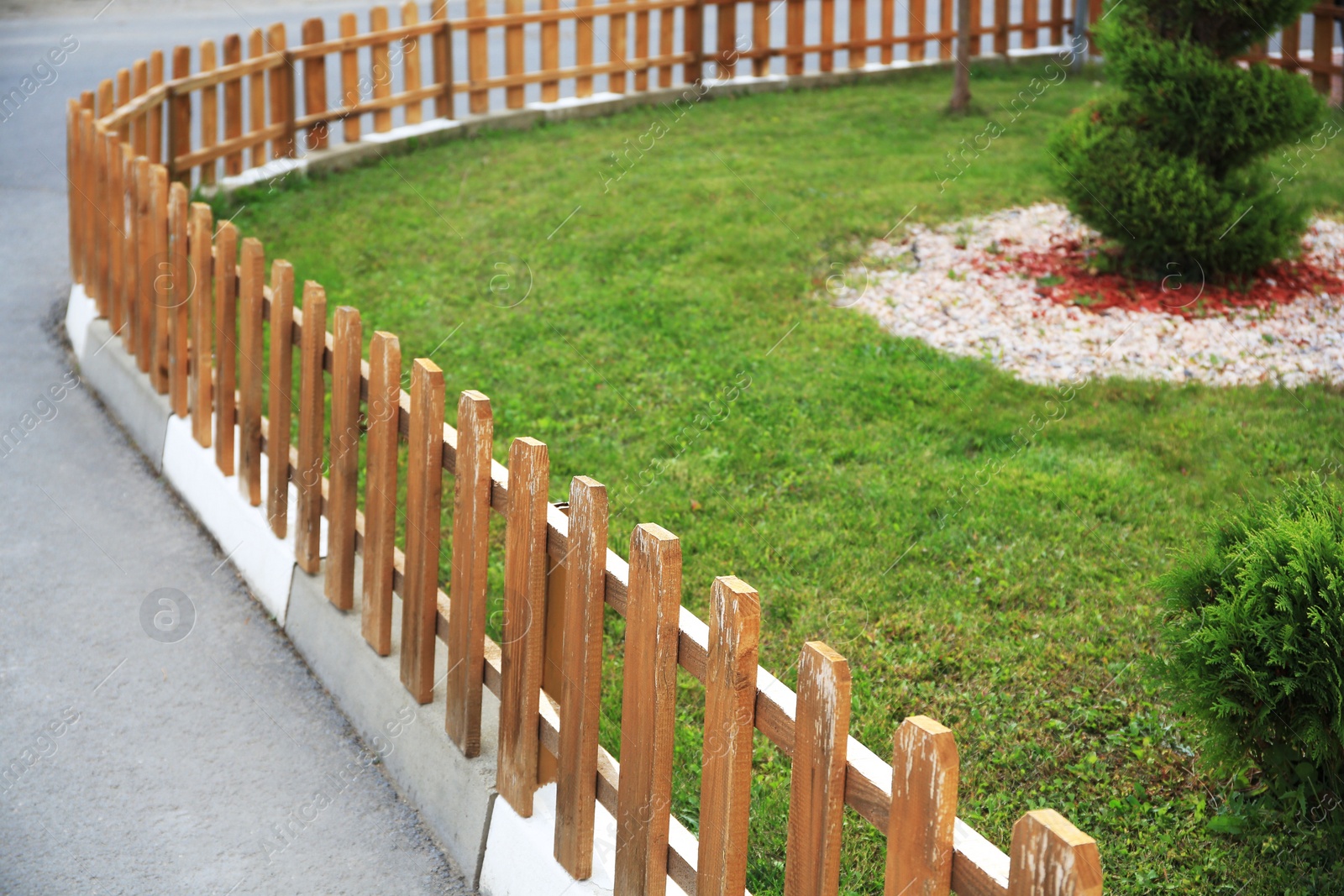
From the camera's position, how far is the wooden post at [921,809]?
6.96ft

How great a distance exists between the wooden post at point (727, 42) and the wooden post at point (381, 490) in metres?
11.0

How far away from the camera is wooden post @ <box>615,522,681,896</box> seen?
2.80 m

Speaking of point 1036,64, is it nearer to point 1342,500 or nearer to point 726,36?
point 726,36

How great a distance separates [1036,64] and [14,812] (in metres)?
14.9

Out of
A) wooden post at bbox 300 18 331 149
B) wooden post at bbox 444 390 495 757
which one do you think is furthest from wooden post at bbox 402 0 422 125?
wooden post at bbox 444 390 495 757

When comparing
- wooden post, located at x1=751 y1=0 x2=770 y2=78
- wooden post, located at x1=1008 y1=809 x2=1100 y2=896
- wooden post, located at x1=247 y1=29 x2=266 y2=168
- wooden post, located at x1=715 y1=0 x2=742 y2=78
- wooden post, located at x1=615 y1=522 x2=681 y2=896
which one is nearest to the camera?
wooden post, located at x1=1008 y1=809 x2=1100 y2=896

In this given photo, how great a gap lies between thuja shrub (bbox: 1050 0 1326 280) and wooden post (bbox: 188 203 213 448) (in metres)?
5.61

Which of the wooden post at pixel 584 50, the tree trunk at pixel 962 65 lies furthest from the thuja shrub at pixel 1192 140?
the wooden post at pixel 584 50

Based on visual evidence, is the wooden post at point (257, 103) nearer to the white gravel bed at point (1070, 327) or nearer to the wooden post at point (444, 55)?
the wooden post at point (444, 55)

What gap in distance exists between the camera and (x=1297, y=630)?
3225 mm

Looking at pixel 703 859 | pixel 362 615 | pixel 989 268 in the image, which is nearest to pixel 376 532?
pixel 362 615

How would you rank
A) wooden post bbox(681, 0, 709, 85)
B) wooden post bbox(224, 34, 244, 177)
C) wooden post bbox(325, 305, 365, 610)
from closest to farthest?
wooden post bbox(325, 305, 365, 610), wooden post bbox(224, 34, 244, 177), wooden post bbox(681, 0, 709, 85)

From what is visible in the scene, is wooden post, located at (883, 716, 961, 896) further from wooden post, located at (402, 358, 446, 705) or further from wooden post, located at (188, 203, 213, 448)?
wooden post, located at (188, 203, 213, 448)

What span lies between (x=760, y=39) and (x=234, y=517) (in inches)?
419
